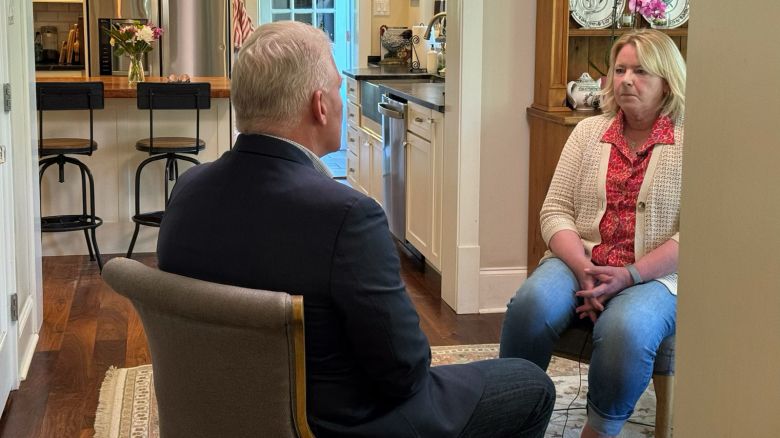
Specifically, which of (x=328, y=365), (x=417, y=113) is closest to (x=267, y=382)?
(x=328, y=365)

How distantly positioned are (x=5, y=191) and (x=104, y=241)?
2.43 metres

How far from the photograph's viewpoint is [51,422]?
322 centimetres

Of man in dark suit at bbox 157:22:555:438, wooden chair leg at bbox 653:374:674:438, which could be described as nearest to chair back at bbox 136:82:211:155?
wooden chair leg at bbox 653:374:674:438

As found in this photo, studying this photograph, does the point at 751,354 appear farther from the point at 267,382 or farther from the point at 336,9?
the point at 336,9

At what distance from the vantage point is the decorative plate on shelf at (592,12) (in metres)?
4.24

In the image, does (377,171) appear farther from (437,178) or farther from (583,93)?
(583,93)

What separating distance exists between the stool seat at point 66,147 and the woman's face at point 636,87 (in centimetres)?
308

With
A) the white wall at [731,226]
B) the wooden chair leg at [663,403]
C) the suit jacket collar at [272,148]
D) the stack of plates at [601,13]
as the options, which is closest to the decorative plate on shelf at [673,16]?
the stack of plates at [601,13]

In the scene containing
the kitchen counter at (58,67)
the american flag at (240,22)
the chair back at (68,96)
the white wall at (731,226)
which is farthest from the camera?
the kitchen counter at (58,67)

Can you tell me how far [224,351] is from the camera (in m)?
1.61

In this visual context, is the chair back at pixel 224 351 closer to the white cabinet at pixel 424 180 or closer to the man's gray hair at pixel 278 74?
the man's gray hair at pixel 278 74

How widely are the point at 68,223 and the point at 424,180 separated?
72.7 inches

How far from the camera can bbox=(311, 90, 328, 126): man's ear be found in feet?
5.82

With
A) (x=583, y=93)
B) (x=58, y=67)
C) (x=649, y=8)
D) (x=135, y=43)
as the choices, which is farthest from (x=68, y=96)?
(x=58, y=67)
